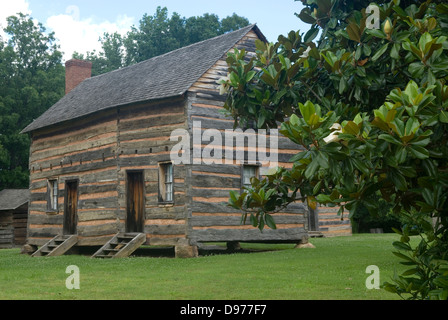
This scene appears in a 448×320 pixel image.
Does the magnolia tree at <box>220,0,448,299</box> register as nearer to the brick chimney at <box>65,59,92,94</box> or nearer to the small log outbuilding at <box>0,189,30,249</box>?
the brick chimney at <box>65,59,92,94</box>

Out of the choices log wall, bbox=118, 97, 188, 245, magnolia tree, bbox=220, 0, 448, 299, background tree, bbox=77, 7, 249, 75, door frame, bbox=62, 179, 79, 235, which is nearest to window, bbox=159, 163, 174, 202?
log wall, bbox=118, 97, 188, 245

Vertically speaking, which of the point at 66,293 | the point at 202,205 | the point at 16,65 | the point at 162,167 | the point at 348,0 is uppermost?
the point at 16,65

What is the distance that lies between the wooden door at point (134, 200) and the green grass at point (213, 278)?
2651 millimetres

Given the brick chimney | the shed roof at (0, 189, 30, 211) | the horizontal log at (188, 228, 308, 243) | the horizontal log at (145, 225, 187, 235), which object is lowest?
the horizontal log at (188, 228, 308, 243)

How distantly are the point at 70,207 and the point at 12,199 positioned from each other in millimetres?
12137

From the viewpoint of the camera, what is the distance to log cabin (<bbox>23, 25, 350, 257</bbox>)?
16.6 metres

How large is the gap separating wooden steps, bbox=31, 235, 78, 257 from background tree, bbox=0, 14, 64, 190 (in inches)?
635

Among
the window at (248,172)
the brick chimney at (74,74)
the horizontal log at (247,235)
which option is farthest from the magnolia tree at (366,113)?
the brick chimney at (74,74)

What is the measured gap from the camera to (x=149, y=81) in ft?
64.6

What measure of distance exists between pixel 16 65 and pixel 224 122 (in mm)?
27094

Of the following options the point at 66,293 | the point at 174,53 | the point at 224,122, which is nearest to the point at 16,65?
the point at 174,53

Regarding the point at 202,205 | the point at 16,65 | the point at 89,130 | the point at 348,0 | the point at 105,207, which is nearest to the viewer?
the point at 348,0

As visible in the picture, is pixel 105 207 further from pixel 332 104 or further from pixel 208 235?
pixel 332 104

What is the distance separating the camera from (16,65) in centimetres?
3875
